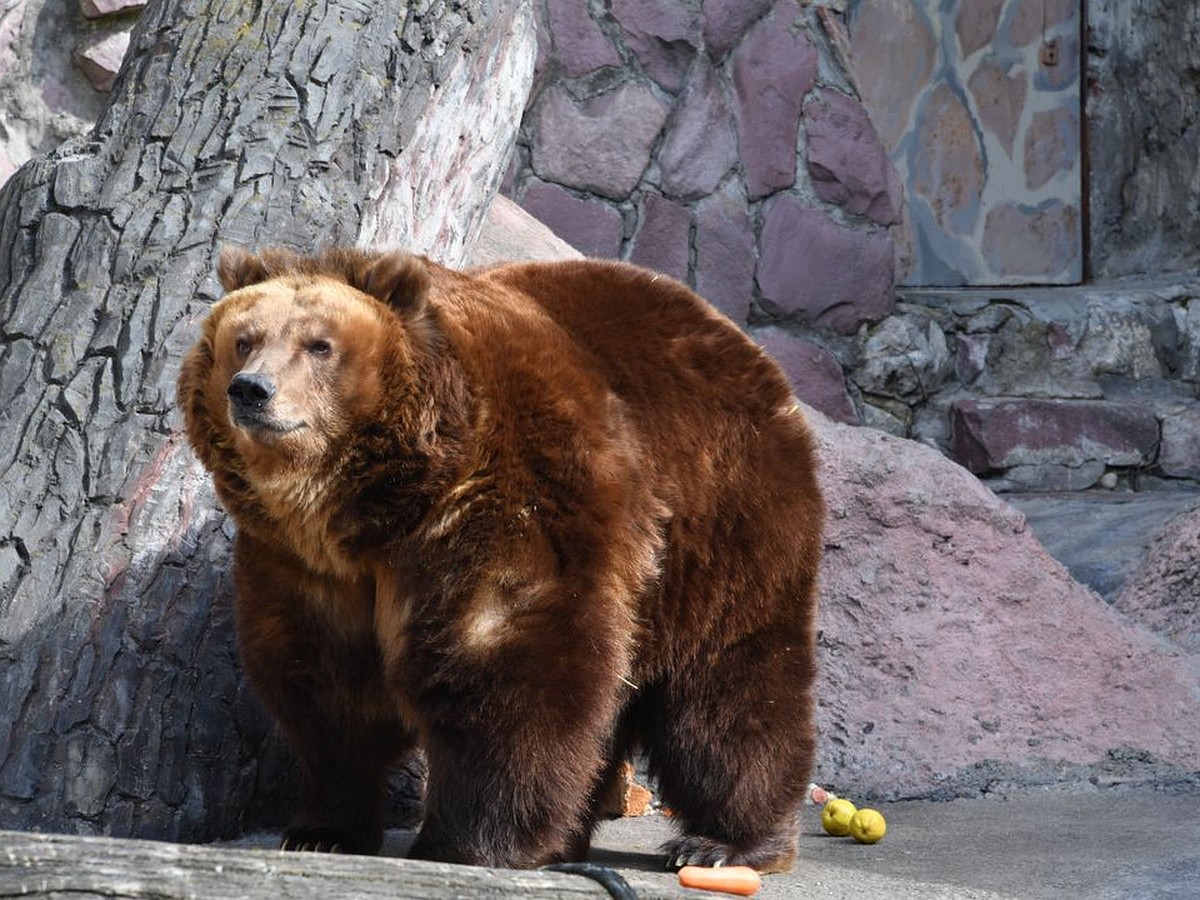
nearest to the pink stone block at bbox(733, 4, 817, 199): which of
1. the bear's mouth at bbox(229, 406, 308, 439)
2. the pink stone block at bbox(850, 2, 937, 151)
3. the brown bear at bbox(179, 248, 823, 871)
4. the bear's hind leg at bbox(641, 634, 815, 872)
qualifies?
the pink stone block at bbox(850, 2, 937, 151)

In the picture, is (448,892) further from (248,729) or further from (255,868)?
(248,729)

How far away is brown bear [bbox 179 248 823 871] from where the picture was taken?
2.82 m

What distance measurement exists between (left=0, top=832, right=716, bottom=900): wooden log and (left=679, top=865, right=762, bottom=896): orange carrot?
76 centimetres

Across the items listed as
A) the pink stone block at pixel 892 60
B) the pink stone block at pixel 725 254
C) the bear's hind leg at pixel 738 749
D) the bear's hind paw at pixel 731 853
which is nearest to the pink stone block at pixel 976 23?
the pink stone block at pixel 892 60

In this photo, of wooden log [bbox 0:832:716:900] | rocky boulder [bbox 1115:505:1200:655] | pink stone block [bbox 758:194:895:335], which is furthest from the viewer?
pink stone block [bbox 758:194:895:335]

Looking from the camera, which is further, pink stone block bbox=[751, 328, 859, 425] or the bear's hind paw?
pink stone block bbox=[751, 328, 859, 425]

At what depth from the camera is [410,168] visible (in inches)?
157

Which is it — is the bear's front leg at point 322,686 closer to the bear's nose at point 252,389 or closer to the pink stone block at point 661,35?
the bear's nose at point 252,389

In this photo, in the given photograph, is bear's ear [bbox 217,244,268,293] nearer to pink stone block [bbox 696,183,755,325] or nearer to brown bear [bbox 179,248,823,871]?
brown bear [bbox 179,248,823,871]

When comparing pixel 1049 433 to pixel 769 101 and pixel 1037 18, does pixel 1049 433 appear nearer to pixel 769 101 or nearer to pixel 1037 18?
pixel 769 101

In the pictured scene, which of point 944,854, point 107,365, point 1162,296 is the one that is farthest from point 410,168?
point 1162,296

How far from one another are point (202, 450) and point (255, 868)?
991 millimetres

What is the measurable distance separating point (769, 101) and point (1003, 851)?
4281 millimetres

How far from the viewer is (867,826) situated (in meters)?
3.68
